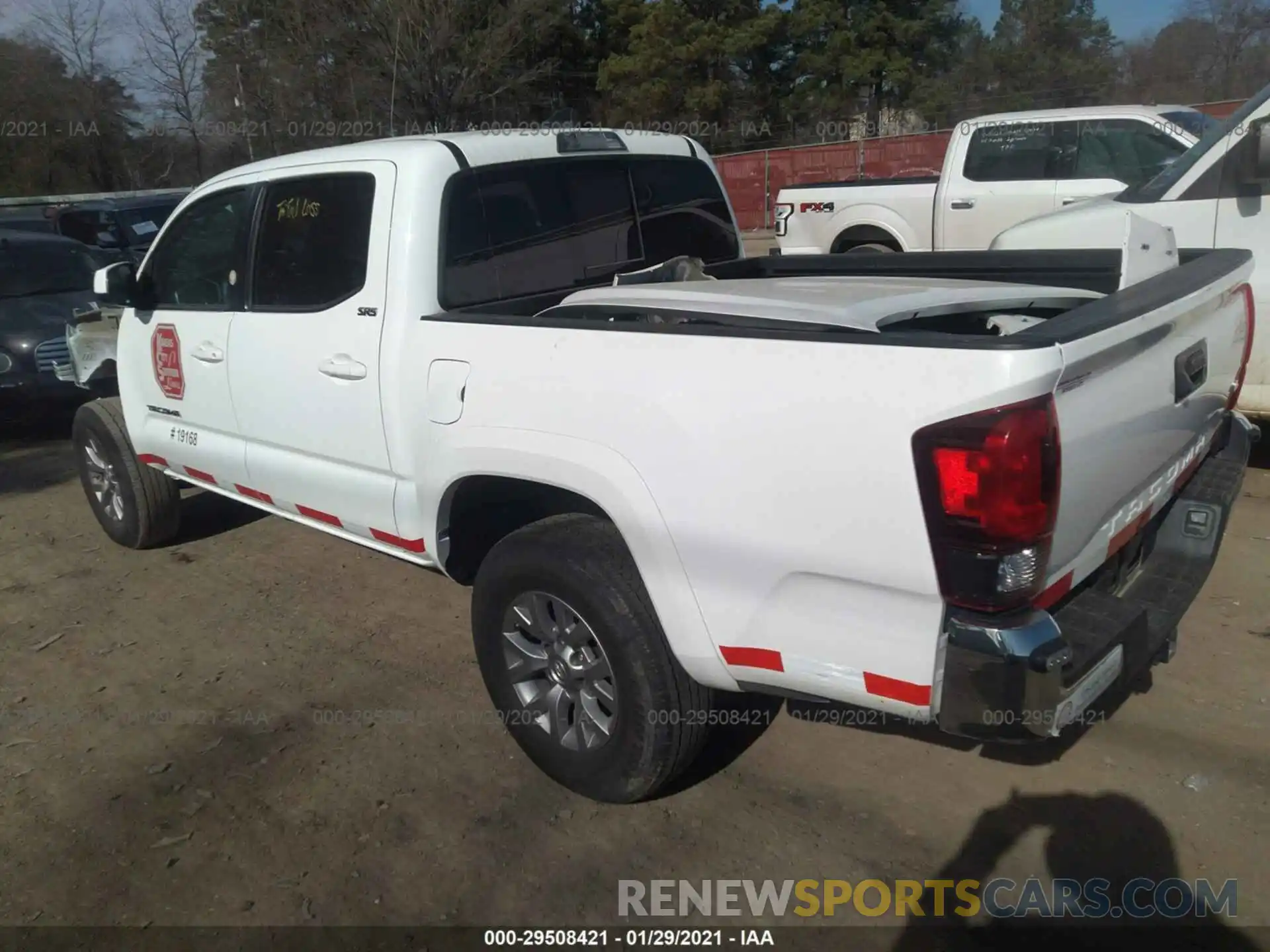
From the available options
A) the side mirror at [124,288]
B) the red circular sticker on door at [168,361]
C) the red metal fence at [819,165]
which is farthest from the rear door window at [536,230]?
the red metal fence at [819,165]

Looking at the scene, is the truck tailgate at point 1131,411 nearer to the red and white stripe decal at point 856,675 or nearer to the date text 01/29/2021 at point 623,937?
the red and white stripe decal at point 856,675

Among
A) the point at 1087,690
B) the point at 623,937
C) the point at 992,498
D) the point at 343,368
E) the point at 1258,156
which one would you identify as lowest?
the point at 623,937

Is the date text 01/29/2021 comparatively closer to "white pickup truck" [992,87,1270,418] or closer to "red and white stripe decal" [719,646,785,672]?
"red and white stripe decal" [719,646,785,672]

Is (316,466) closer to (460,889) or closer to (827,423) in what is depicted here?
(460,889)

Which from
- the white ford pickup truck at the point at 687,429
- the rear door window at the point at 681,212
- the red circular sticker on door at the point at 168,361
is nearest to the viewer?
the white ford pickup truck at the point at 687,429

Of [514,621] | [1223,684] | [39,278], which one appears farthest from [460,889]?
[39,278]

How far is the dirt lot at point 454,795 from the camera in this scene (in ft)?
9.20

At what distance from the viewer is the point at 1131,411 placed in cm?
243

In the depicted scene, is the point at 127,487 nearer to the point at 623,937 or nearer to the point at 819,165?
the point at 623,937

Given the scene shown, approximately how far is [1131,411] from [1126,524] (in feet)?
1.10

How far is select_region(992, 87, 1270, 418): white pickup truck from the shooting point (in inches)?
198

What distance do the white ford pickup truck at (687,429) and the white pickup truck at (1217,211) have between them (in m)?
1.96

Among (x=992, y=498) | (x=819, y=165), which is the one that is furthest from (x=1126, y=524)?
(x=819, y=165)

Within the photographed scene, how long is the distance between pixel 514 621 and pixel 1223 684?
7.99 ft
